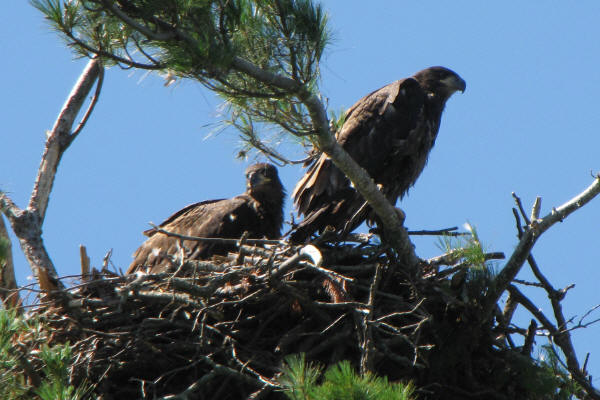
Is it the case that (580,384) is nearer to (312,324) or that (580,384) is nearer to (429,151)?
(312,324)

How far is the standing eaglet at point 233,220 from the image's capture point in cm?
700

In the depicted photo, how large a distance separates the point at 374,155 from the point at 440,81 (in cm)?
139

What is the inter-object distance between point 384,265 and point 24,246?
8.09 ft

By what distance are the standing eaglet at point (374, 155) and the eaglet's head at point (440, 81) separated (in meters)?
0.25

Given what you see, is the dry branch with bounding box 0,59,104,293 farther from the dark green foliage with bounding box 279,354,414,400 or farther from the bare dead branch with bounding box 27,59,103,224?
the dark green foliage with bounding box 279,354,414,400

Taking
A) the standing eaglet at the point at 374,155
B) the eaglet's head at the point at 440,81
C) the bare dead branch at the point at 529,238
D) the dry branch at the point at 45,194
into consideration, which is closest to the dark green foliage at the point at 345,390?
the bare dead branch at the point at 529,238

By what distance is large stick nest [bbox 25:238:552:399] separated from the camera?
5.16 meters

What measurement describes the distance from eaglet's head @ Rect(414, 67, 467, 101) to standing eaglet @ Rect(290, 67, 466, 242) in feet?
0.84

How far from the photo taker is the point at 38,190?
623 centimetres

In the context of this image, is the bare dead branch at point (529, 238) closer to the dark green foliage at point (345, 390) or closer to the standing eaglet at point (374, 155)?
the standing eaglet at point (374, 155)

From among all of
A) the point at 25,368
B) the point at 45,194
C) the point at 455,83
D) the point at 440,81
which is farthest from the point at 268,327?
the point at 455,83

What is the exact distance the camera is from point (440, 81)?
25.3 ft

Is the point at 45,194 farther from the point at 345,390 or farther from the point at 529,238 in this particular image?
the point at 345,390

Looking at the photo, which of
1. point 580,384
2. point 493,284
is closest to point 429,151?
point 493,284
